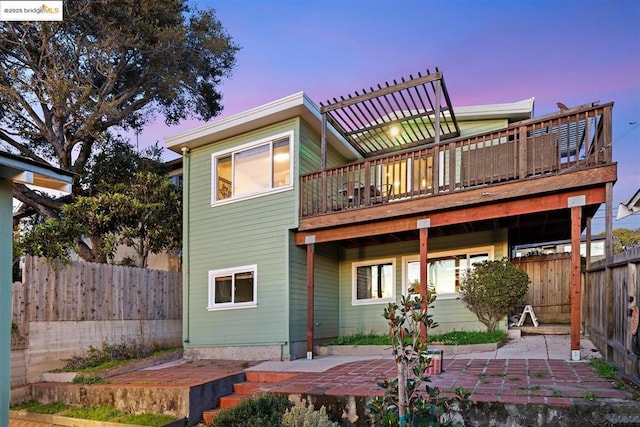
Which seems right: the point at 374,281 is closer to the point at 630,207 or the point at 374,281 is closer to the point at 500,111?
the point at 500,111

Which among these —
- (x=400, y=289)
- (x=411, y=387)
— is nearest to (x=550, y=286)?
(x=400, y=289)

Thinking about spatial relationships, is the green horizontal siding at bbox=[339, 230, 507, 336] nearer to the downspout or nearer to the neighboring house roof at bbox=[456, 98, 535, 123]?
the neighboring house roof at bbox=[456, 98, 535, 123]

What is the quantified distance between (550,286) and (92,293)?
10.3 meters

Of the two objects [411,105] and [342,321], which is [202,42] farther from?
[342,321]

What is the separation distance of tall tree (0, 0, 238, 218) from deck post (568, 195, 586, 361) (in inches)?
424

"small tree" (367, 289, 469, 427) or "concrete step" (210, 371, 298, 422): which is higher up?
"small tree" (367, 289, 469, 427)

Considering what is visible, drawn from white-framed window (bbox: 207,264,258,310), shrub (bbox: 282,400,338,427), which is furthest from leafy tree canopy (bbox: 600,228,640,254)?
shrub (bbox: 282,400,338,427)

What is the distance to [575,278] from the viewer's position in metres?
6.16

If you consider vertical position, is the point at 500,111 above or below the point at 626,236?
above

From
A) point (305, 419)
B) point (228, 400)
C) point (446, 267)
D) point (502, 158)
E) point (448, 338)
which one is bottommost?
point (228, 400)

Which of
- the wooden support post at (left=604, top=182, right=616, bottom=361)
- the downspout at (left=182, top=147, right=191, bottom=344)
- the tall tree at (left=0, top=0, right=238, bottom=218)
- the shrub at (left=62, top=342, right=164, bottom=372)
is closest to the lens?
the wooden support post at (left=604, top=182, right=616, bottom=361)

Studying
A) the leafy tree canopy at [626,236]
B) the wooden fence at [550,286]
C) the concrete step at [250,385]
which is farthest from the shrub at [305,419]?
the leafy tree canopy at [626,236]

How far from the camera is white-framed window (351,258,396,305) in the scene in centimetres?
1018

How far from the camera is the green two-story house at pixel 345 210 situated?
7332 millimetres
